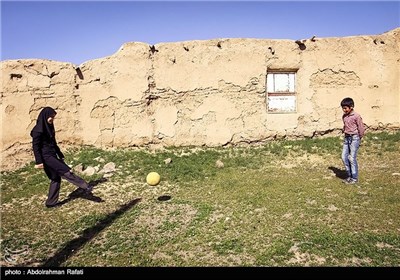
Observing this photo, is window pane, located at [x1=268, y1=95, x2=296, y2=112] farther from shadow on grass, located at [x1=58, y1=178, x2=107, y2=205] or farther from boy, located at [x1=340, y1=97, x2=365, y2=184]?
shadow on grass, located at [x1=58, y1=178, x2=107, y2=205]

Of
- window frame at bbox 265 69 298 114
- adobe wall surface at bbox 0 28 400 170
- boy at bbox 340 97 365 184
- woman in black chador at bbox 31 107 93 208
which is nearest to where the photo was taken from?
woman in black chador at bbox 31 107 93 208

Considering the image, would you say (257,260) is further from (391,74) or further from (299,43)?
(391,74)

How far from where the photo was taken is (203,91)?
8.58m

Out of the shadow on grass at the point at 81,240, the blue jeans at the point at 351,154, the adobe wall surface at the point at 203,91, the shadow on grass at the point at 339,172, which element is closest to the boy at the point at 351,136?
the blue jeans at the point at 351,154

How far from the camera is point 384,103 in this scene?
912 cm

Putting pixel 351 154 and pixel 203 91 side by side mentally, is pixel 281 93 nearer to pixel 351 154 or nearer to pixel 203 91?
pixel 203 91

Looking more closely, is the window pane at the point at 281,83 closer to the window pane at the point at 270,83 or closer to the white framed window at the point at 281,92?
the white framed window at the point at 281,92

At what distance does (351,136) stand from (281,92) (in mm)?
3466

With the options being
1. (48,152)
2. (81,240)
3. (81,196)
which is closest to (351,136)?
(81,240)

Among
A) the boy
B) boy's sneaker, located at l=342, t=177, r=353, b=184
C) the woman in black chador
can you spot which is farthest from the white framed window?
the woman in black chador

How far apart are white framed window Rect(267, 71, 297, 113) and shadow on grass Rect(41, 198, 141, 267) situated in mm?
5384

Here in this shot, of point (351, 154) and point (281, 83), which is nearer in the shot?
point (351, 154)

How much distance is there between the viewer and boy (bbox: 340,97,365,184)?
5637mm
